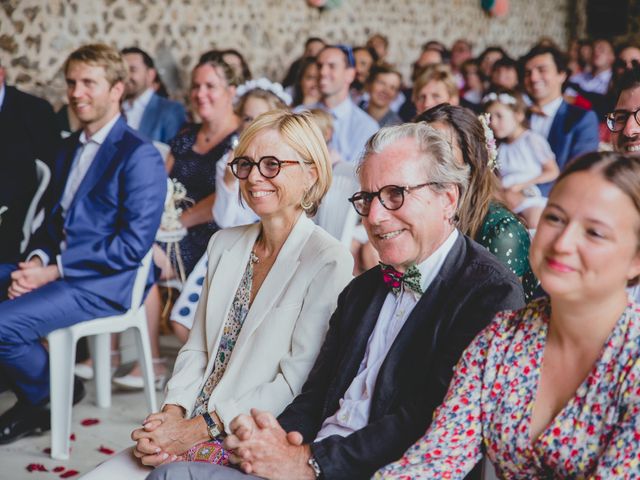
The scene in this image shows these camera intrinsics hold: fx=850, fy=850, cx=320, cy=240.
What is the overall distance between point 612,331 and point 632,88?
1321 millimetres

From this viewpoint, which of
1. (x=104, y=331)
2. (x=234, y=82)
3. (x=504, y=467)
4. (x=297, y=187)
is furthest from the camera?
(x=234, y=82)

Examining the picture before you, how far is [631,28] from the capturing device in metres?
12.6

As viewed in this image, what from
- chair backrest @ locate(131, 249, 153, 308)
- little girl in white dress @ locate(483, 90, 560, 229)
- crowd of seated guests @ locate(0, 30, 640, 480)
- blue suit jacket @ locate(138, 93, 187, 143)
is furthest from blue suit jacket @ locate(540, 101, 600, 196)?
chair backrest @ locate(131, 249, 153, 308)

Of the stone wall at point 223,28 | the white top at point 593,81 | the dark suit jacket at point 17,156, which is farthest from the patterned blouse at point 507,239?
the white top at point 593,81

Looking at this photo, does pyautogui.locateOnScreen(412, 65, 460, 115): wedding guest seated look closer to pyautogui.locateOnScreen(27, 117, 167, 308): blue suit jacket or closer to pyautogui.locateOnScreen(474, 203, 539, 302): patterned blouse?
pyautogui.locateOnScreen(27, 117, 167, 308): blue suit jacket

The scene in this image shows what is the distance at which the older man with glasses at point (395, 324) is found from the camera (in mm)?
1679

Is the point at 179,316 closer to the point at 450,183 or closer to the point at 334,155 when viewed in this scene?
the point at 334,155

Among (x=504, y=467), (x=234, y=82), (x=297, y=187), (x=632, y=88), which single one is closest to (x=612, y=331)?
(x=504, y=467)

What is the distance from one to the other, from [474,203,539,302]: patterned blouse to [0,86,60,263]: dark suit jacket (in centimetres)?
234

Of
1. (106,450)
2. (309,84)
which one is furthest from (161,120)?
(106,450)

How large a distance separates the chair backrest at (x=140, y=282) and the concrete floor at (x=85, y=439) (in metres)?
0.52

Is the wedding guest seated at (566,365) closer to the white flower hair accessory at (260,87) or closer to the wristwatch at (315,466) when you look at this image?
the wristwatch at (315,466)

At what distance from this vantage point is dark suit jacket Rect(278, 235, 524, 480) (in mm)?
1667

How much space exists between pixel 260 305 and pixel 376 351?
0.47 metres
